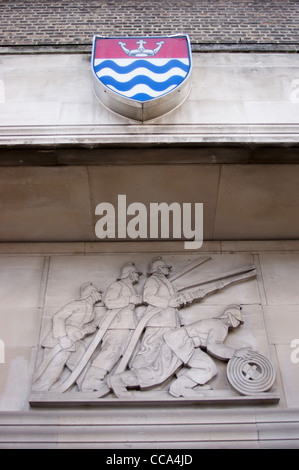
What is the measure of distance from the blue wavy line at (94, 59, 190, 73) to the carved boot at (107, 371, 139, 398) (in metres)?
3.05

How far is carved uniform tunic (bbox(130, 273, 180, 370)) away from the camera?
16.0ft

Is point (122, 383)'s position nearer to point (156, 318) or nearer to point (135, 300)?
point (156, 318)

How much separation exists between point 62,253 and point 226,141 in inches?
80.7

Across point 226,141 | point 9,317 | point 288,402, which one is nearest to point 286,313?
point 288,402

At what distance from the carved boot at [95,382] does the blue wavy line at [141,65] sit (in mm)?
3005

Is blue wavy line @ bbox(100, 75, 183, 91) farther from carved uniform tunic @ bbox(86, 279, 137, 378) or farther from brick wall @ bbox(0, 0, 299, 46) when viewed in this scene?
brick wall @ bbox(0, 0, 299, 46)

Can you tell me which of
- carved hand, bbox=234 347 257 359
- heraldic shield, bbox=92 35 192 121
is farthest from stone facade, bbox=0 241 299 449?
heraldic shield, bbox=92 35 192 121

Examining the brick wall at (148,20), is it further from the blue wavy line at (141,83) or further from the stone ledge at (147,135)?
the stone ledge at (147,135)

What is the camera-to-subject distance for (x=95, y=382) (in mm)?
4688

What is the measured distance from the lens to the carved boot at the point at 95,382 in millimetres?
4609

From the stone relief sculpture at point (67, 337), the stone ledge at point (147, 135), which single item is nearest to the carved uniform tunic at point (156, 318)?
the stone relief sculpture at point (67, 337)

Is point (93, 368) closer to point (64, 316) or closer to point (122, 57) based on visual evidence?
point (64, 316)

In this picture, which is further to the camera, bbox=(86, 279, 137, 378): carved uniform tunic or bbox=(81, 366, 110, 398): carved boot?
bbox=(86, 279, 137, 378): carved uniform tunic

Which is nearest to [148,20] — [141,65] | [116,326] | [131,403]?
[141,65]
